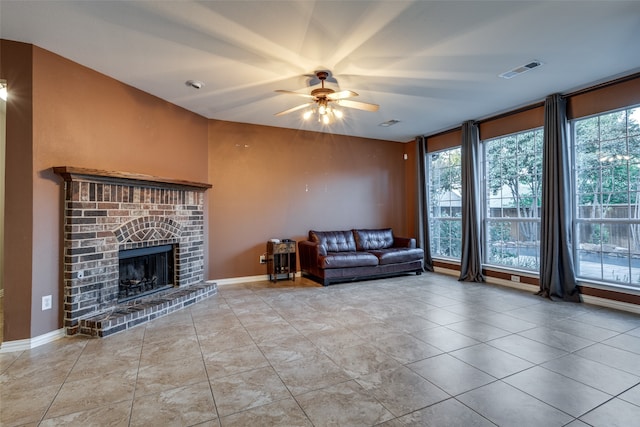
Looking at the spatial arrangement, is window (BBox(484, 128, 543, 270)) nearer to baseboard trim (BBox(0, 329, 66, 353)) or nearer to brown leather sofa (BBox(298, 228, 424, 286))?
brown leather sofa (BBox(298, 228, 424, 286))

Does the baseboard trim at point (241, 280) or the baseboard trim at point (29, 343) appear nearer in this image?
the baseboard trim at point (29, 343)

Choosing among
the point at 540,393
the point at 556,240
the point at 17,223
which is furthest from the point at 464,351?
the point at 17,223

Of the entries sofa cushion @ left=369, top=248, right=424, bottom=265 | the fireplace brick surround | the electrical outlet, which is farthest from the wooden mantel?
sofa cushion @ left=369, top=248, right=424, bottom=265

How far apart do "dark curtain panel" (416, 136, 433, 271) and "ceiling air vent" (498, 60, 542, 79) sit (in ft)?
9.50

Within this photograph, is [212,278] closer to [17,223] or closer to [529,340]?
[17,223]

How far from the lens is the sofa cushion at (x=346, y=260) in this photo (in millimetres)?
5172

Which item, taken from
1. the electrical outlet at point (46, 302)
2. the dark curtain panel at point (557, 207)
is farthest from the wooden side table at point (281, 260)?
the dark curtain panel at point (557, 207)

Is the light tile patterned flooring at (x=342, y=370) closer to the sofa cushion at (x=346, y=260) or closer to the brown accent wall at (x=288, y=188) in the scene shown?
the sofa cushion at (x=346, y=260)

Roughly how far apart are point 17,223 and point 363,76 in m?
3.80

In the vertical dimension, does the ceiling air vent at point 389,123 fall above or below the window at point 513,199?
above

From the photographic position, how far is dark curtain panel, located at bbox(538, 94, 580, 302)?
13.9 ft

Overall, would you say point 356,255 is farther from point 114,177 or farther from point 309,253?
point 114,177

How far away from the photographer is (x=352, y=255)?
542 centimetres

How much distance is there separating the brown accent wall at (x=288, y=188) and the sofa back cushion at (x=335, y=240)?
28cm
